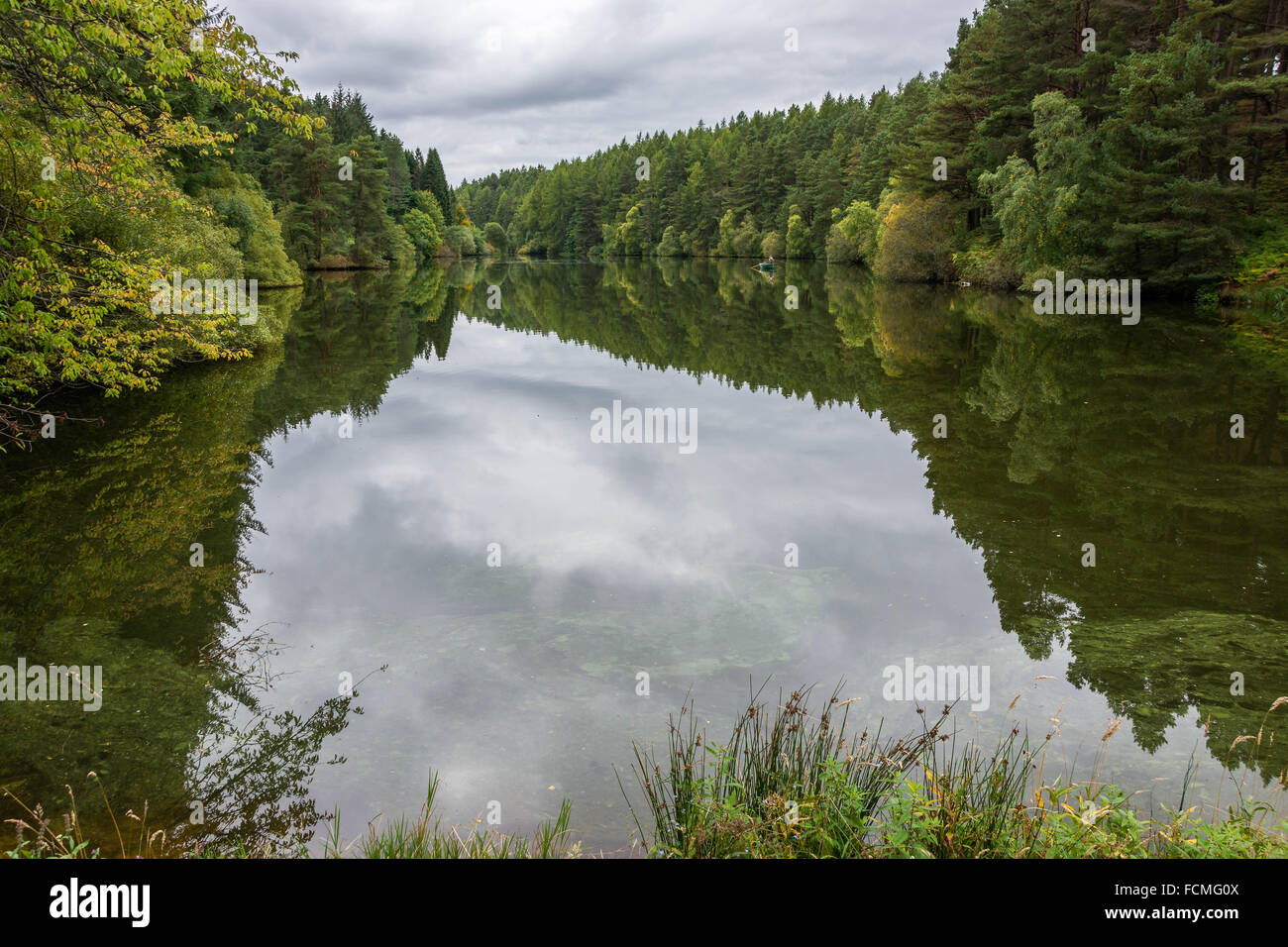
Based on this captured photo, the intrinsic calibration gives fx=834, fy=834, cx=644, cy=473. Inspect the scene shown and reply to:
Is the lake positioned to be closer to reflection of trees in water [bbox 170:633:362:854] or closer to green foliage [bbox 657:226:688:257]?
reflection of trees in water [bbox 170:633:362:854]

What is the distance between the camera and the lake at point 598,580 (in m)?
5.78

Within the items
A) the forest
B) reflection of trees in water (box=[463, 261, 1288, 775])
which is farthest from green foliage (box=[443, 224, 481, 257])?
reflection of trees in water (box=[463, 261, 1288, 775])

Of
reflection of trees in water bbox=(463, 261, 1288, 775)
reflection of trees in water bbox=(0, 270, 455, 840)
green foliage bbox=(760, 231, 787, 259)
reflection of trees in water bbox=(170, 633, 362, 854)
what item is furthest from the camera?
green foliage bbox=(760, 231, 787, 259)

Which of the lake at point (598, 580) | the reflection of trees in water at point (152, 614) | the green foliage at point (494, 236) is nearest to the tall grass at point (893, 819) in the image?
the lake at point (598, 580)

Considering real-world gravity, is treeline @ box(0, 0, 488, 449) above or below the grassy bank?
above

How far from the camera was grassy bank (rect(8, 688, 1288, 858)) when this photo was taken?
12.9 feet

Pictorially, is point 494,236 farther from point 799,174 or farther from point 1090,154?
point 1090,154

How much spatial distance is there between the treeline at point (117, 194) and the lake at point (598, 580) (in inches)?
75.8

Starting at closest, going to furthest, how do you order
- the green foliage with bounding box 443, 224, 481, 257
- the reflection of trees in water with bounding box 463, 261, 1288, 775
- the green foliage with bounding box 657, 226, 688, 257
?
the reflection of trees in water with bounding box 463, 261, 1288, 775
the green foliage with bounding box 443, 224, 481, 257
the green foliage with bounding box 657, 226, 688, 257

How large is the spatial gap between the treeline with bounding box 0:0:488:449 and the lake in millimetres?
1926

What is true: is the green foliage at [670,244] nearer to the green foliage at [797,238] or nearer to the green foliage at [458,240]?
the green foliage at [458,240]

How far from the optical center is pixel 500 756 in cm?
580
